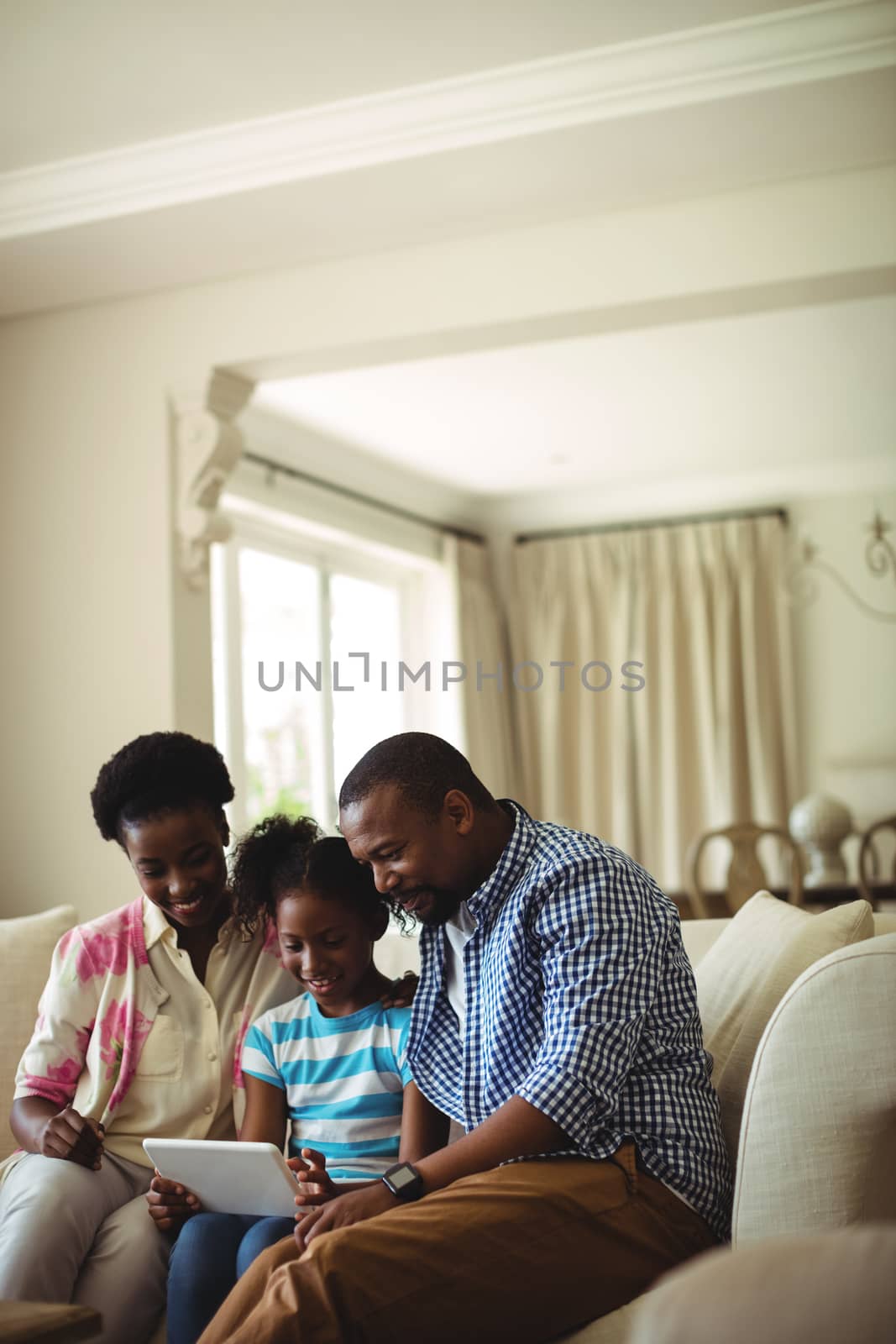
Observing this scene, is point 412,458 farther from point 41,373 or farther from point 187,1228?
point 187,1228

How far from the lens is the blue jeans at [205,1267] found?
5.59 ft

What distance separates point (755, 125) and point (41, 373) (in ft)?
6.51

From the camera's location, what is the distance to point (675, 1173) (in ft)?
5.08

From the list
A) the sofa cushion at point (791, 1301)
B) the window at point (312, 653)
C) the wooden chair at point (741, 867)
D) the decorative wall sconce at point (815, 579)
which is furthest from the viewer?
the decorative wall sconce at point (815, 579)

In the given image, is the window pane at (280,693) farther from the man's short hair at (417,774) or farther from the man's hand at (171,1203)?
the man's short hair at (417,774)

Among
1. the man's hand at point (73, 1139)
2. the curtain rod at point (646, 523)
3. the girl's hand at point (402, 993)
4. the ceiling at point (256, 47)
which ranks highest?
the ceiling at point (256, 47)

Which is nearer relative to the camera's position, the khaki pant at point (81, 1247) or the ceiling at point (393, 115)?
the khaki pant at point (81, 1247)

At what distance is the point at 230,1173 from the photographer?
1685mm

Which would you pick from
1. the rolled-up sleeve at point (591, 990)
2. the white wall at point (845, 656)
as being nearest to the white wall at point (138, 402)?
the rolled-up sleeve at point (591, 990)

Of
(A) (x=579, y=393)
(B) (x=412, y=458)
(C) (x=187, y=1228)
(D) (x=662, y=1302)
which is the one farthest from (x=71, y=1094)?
(B) (x=412, y=458)

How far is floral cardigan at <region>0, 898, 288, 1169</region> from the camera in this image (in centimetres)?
199

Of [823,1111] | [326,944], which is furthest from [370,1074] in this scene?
[823,1111]

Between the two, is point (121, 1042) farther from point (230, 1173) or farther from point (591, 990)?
point (591, 990)

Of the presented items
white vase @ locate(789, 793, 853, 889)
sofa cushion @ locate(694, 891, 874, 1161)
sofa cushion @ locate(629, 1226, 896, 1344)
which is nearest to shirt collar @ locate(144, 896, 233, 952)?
sofa cushion @ locate(694, 891, 874, 1161)
